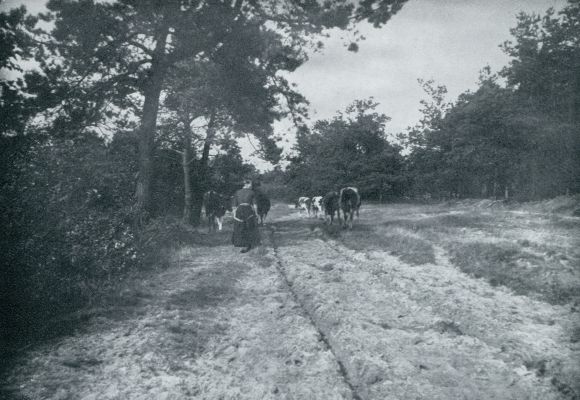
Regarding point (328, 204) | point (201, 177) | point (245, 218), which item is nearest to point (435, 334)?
point (245, 218)

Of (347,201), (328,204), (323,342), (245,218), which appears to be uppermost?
(347,201)

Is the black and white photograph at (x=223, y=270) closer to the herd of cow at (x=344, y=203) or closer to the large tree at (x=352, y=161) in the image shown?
the herd of cow at (x=344, y=203)

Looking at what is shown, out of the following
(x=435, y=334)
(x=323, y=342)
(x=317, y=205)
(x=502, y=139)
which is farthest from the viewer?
(x=502, y=139)

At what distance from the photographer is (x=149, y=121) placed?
13242 millimetres

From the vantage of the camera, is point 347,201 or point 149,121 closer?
point 149,121

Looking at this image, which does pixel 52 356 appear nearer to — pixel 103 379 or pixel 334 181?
pixel 103 379

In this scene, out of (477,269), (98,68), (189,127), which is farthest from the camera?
(189,127)

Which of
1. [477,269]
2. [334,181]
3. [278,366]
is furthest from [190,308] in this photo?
[334,181]

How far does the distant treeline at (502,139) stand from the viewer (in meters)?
33.3

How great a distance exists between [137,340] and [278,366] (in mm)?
1944

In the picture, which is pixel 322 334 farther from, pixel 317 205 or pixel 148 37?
pixel 317 205

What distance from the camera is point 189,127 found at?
2305 centimetres

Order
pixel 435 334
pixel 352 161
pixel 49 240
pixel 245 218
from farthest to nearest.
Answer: pixel 352 161 < pixel 245 218 < pixel 49 240 < pixel 435 334

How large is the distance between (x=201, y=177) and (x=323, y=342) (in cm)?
2187
